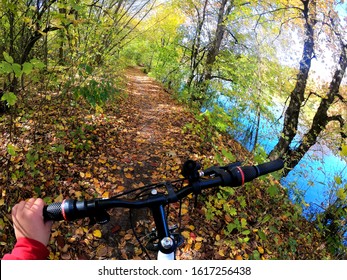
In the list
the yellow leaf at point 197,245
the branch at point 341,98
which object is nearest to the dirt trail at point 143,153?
the yellow leaf at point 197,245

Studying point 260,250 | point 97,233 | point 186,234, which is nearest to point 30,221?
point 97,233

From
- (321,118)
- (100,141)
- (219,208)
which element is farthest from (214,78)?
(219,208)

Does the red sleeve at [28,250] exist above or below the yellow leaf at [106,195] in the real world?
above

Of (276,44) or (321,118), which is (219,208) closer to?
(321,118)

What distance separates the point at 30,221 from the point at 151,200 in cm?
61

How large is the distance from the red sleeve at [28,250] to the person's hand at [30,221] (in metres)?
0.02

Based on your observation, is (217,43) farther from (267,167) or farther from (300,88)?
(267,167)

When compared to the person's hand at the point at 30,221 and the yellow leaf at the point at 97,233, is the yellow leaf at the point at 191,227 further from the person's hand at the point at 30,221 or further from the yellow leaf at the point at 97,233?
the person's hand at the point at 30,221

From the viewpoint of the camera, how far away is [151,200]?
4.23 feet

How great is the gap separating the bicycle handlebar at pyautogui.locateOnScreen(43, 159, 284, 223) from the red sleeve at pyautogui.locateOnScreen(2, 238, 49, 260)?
0.42ft

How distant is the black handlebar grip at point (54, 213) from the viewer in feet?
3.85

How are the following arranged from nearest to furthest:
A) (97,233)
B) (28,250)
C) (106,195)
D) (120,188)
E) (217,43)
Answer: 1. (28,250)
2. (97,233)
3. (106,195)
4. (120,188)
5. (217,43)
